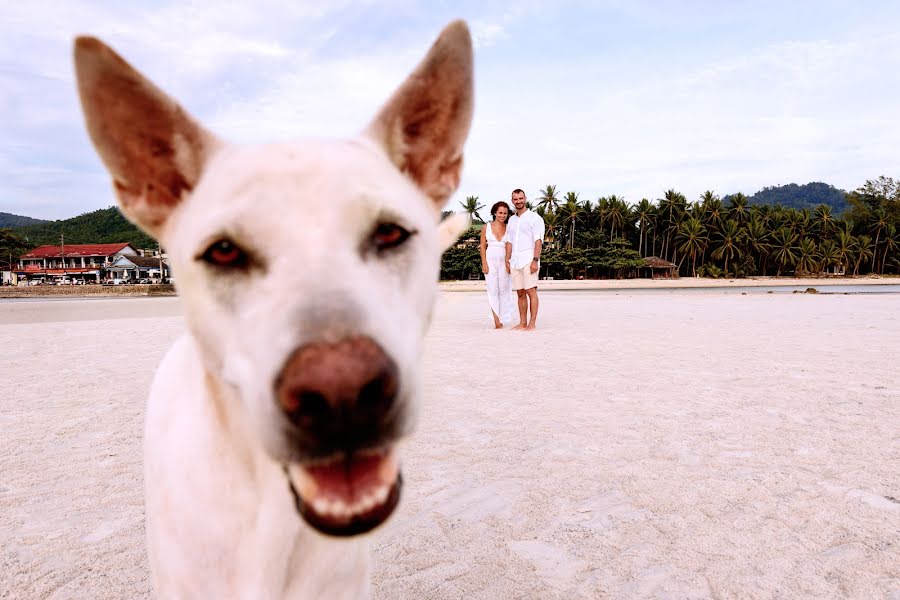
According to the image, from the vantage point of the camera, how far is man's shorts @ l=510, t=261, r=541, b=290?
10.9m

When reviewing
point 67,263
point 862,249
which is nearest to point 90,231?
point 67,263

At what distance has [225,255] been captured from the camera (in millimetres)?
1480

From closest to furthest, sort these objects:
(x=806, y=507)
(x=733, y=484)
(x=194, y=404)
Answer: (x=194, y=404) → (x=806, y=507) → (x=733, y=484)

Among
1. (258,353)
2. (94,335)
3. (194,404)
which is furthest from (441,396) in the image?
(94,335)

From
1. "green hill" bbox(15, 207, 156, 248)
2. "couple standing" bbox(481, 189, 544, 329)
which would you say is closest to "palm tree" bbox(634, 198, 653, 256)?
"couple standing" bbox(481, 189, 544, 329)

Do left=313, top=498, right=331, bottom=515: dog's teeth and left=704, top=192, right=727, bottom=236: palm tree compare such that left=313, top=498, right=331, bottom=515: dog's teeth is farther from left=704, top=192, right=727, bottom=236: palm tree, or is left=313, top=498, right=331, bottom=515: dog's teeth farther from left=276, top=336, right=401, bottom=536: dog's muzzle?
left=704, top=192, right=727, bottom=236: palm tree

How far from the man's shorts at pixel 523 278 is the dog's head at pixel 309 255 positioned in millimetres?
9018

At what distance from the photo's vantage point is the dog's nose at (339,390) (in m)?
1.13

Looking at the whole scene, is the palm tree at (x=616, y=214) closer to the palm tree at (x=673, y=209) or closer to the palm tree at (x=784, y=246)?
the palm tree at (x=673, y=209)

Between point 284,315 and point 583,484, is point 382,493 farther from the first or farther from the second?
point 583,484

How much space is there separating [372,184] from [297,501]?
837mm

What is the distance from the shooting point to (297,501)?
135cm

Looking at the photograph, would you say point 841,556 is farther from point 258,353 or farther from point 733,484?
point 258,353

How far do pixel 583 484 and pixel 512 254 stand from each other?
7708 mm
